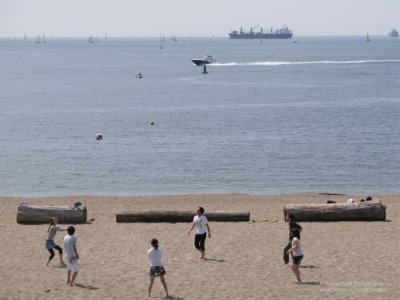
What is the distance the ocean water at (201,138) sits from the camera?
1540 inches

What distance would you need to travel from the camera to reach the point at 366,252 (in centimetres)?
2030

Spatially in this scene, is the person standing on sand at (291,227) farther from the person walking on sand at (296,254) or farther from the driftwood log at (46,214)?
the driftwood log at (46,214)

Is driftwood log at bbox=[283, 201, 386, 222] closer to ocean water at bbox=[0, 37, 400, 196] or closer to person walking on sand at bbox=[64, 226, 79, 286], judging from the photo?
person walking on sand at bbox=[64, 226, 79, 286]

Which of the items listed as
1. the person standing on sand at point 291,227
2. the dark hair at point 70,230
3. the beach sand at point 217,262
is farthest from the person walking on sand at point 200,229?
the dark hair at point 70,230

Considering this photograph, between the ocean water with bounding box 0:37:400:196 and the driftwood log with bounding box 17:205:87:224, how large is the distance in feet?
37.4

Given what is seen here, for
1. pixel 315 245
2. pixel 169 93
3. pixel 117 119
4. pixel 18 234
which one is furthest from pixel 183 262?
pixel 169 93

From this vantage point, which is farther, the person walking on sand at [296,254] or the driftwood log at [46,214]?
the driftwood log at [46,214]

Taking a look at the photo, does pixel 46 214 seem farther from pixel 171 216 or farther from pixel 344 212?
pixel 344 212

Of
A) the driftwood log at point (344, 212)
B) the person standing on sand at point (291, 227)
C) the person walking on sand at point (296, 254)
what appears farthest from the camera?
the driftwood log at point (344, 212)

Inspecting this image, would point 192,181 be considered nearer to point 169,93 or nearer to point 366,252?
point 366,252

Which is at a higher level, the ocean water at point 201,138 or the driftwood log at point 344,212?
the driftwood log at point 344,212

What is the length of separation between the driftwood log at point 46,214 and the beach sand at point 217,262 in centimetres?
54

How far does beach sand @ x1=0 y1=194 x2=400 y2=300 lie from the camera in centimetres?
1705

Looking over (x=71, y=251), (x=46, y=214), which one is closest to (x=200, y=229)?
(x=71, y=251)
